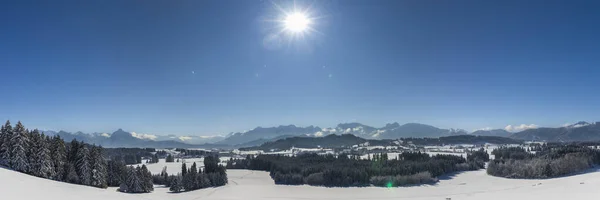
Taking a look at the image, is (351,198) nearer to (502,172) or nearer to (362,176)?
(362,176)

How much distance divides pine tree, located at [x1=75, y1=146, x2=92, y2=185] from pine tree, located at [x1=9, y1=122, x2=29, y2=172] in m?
10.4

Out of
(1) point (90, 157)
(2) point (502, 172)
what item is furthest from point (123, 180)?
(2) point (502, 172)

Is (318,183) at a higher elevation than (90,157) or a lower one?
lower

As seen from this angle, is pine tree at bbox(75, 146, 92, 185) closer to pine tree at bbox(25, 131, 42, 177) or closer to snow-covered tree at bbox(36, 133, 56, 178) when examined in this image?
snow-covered tree at bbox(36, 133, 56, 178)

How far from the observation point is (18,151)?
246 ft

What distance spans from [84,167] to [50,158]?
714cm

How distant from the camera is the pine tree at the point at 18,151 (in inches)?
2943

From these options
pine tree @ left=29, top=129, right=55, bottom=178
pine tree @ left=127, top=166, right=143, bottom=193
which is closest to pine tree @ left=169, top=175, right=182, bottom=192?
pine tree @ left=127, top=166, right=143, bottom=193

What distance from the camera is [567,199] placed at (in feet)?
253

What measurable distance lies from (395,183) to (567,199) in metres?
66.1

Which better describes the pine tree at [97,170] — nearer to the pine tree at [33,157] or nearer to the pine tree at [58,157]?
the pine tree at [58,157]

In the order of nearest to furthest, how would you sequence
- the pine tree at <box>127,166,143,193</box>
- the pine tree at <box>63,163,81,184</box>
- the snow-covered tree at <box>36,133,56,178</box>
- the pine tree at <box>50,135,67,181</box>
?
the snow-covered tree at <box>36,133,56,178</box>, the pine tree at <box>63,163,81,184</box>, the pine tree at <box>50,135,67,181</box>, the pine tree at <box>127,166,143,193</box>

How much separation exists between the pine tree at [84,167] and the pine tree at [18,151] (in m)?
10.4

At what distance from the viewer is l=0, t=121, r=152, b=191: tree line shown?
75250 millimetres
